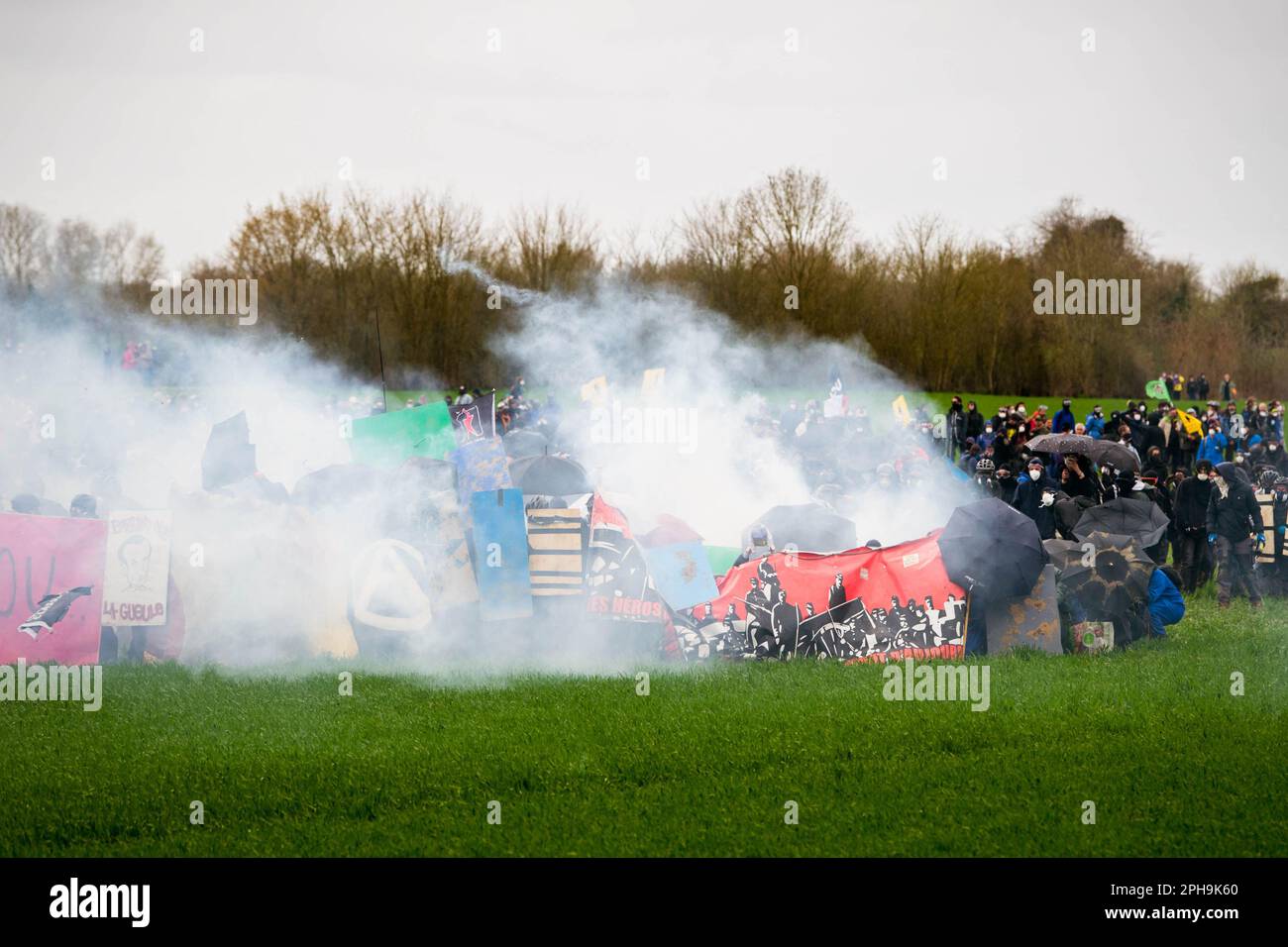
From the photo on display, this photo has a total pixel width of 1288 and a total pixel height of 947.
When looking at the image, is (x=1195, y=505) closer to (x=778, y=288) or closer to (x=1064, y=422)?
(x=1064, y=422)

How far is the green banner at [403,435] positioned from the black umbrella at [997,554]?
6024mm

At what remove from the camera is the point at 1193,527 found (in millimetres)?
16703

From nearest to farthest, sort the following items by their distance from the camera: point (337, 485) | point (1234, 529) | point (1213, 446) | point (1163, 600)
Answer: point (1163, 600), point (337, 485), point (1234, 529), point (1213, 446)

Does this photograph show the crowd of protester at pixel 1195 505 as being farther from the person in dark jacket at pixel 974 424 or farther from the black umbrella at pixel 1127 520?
the person in dark jacket at pixel 974 424

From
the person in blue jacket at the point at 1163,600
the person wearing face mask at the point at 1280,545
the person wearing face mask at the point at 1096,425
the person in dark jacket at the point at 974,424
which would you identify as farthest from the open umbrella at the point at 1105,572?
the person in dark jacket at the point at 974,424

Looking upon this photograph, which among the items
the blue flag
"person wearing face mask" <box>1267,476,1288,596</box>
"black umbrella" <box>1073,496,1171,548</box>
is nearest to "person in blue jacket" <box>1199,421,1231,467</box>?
"person wearing face mask" <box>1267,476,1288,596</box>

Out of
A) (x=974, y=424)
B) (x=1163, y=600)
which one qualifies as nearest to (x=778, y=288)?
(x=974, y=424)

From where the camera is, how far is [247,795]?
8328 millimetres

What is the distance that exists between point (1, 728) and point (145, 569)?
2667 millimetres

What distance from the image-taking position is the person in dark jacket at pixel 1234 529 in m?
15.3

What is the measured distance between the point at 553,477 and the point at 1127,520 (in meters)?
6.50

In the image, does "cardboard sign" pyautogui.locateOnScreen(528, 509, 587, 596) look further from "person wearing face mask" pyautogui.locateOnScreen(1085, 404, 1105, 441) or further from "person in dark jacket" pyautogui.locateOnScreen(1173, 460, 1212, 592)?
"person wearing face mask" pyautogui.locateOnScreen(1085, 404, 1105, 441)
